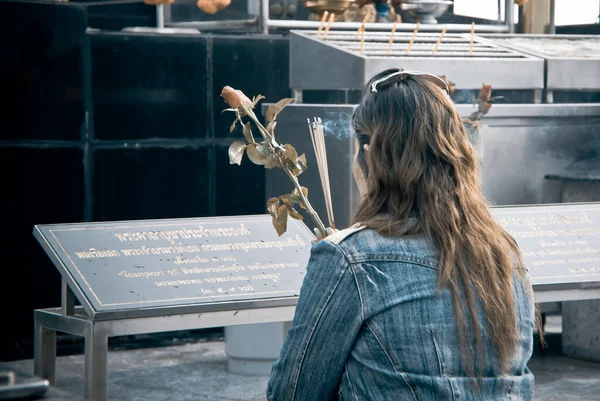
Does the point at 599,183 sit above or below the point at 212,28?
below

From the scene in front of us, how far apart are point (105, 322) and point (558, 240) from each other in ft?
7.78

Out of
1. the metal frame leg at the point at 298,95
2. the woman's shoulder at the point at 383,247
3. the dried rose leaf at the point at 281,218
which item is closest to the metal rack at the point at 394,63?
the metal frame leg at the point at 298,95

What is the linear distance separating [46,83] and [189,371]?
201cm

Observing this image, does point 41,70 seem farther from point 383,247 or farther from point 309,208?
point 383,247

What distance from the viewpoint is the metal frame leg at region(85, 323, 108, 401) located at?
3.77 meters

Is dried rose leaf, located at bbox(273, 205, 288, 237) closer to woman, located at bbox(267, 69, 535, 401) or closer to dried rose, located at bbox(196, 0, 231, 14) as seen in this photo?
woman, located at bbox(267, 69, 535, 401)

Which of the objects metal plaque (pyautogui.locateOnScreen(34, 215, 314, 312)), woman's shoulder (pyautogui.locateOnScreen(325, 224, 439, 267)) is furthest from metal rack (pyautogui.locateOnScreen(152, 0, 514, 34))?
woman's shoulder (pyautogui.locateOnScreen(325, 224, 439, 267))

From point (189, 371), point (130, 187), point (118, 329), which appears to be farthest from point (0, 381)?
point (130, 187)

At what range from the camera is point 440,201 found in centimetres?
193

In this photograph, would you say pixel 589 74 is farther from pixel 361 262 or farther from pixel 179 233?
pixel 361 262

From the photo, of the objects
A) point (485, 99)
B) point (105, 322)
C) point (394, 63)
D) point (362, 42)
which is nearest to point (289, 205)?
point (105, 322)

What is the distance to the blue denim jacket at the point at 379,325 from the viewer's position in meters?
1.86

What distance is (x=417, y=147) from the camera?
6.33 feet

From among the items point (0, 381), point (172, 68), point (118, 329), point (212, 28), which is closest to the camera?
point (0, 381)
